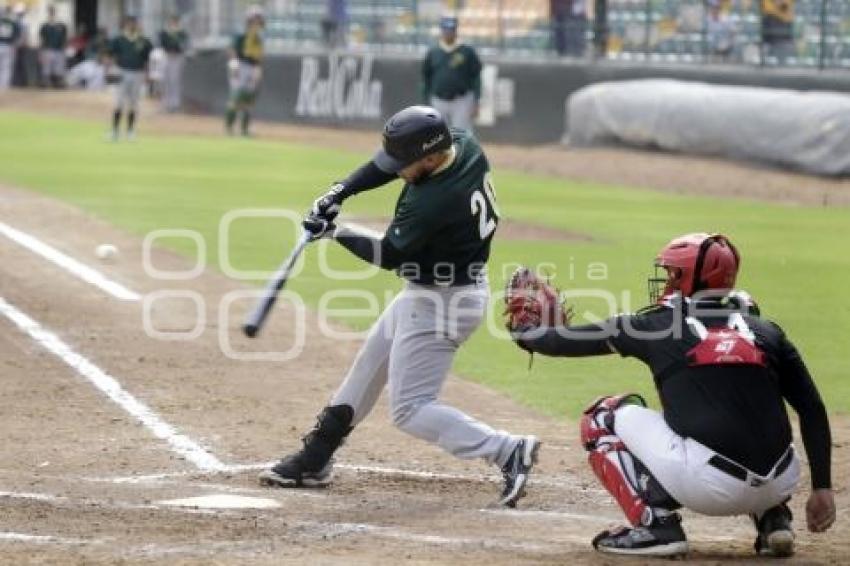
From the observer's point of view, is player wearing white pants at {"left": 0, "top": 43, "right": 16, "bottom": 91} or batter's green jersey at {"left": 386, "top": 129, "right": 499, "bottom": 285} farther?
player wearing white pants at {"left": 0, "top": 43, "right": 16, "bottom": 91}

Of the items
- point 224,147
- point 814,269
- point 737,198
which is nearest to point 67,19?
point 224,147

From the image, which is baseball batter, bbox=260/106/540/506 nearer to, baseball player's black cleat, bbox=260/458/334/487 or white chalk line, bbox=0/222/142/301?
baseball player's black cleat, bbox=260/458/334/487

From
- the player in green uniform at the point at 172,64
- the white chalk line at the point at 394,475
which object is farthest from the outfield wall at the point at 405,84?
the white chalk line at the point at 394,475

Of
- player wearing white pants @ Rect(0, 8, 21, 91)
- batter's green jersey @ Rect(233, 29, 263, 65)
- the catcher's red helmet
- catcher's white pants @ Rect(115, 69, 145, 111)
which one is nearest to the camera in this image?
the catcher's red helmet

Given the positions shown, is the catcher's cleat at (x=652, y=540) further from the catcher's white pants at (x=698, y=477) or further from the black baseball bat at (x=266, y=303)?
the black baseball bat at (x=266, y=303)

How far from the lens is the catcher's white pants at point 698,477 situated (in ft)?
20.7

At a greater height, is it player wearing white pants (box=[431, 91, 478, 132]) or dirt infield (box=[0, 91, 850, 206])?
player wearing white pants (box=[431, 91, 478, 132])

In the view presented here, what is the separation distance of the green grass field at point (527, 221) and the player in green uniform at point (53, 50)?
12.4 metres

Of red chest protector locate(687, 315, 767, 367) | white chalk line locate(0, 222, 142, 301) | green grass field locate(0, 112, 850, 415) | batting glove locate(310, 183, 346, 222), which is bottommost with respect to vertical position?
green grass field locate(0, 112, 850, 415)

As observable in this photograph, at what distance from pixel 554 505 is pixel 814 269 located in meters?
9.01

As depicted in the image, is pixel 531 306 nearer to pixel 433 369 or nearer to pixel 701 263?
pixel 701 263

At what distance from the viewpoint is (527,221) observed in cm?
1920

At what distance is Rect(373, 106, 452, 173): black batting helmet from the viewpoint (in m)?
7.12

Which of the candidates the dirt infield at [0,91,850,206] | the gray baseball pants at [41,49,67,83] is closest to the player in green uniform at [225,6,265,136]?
the dirt infield at [0,91,850,206]
